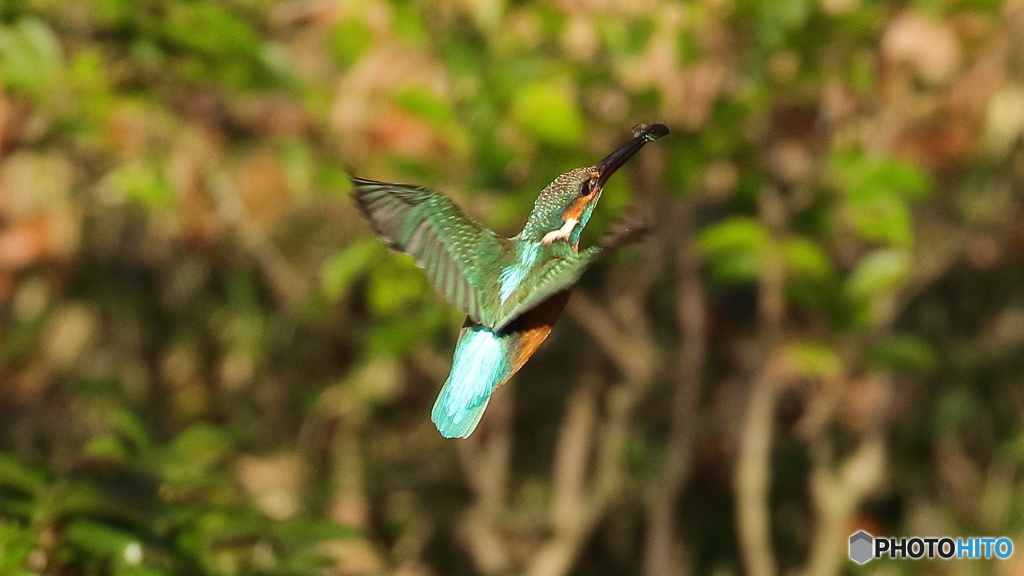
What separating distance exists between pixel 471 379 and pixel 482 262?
0.13 meters

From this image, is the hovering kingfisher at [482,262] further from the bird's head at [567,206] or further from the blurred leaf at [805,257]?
the blurred leaf at [805,257]

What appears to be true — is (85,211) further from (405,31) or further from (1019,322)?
(1019,322)

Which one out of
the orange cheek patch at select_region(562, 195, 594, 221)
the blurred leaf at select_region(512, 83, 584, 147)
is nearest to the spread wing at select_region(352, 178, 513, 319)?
the orange cheek patch at select_region(562, 195, 594, 221)

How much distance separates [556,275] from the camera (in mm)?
1000

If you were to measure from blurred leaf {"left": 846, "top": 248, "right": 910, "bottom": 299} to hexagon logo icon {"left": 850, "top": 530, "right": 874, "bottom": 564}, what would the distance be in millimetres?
1287

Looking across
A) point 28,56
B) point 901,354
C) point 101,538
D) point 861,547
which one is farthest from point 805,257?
point 861,547

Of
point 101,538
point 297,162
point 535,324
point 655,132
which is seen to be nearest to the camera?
point 655,132

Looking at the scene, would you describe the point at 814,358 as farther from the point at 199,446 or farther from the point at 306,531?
the point at 199,446

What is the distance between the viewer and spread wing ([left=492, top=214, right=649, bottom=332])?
94cm

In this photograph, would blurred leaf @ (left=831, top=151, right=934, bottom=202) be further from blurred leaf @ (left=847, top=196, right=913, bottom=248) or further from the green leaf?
the green leaf

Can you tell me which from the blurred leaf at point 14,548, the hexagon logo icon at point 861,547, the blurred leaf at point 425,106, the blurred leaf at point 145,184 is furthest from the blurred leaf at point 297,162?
the hexagon logo icon at point 861,547

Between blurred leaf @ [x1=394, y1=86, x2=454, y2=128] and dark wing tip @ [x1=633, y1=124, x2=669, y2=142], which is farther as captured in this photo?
blurred leaf @ [x1=394, y1=86, x2=454, y2=128]

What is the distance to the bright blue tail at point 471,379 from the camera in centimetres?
113

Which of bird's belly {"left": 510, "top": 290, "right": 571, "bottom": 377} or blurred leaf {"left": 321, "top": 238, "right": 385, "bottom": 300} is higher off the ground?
blurred leaf {"left": 321, "top": 238, "right": 385, "bottom": 300}
